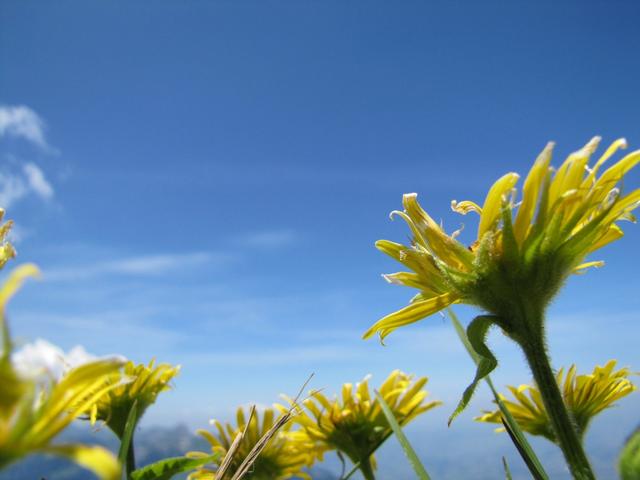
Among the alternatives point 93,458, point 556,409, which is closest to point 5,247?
point 93,458

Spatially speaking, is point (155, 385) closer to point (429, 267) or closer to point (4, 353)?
point (429, 267)

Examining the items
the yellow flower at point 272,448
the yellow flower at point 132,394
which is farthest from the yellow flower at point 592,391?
the yellow flower at point 132,394

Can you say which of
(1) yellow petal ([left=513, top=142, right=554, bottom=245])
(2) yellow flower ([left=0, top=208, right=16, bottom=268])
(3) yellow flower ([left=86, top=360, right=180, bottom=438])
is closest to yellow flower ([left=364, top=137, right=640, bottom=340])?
(1) yellow petal ([left=513, top=142, right=554, bottom=245])

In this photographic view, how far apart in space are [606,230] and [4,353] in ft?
8.66

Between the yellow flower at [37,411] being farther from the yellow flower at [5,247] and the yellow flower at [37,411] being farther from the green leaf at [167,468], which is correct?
the yellow flower at [5,247]

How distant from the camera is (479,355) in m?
2.30

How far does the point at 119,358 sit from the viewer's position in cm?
108

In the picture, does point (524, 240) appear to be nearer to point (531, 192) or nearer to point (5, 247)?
point (531, 192)

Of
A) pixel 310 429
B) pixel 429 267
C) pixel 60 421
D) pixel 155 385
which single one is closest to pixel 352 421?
pixel 310 429

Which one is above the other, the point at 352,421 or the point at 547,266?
the point at 547,266

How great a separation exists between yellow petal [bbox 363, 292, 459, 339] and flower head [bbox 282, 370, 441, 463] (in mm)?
2395

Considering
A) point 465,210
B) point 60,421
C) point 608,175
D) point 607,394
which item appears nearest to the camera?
point 60,421

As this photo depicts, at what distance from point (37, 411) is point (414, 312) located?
2021 mm

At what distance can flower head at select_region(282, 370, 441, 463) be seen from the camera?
497cm
